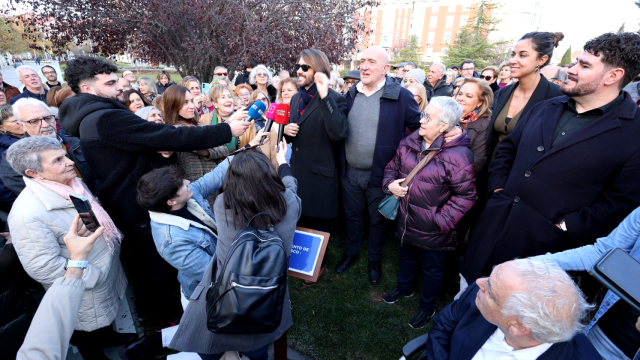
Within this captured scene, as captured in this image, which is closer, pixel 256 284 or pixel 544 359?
pixel 544 359

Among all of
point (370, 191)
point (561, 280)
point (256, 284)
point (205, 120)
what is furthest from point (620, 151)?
point (205, 120)

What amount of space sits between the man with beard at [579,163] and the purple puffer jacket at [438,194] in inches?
12.5

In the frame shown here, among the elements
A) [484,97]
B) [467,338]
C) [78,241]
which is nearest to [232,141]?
[78,241]

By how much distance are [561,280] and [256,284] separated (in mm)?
1312

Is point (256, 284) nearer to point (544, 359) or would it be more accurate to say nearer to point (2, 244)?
point (544, 359)

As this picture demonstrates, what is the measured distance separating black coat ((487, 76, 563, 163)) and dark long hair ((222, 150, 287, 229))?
93.0 inches

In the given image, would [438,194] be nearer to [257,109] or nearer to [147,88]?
[257,109]

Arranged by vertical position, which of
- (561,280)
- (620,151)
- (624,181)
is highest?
(620,151)

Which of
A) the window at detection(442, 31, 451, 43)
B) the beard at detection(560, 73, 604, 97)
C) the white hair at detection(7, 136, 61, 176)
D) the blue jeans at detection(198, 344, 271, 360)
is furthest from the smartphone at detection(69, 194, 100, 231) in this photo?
the window at detection(442, 31, 451, 43)

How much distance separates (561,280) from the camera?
1.24 metres

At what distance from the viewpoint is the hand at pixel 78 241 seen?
162 cm

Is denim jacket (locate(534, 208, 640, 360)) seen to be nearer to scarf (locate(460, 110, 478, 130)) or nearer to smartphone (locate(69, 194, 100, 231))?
scarf (locate(460, 110, 478, 130))

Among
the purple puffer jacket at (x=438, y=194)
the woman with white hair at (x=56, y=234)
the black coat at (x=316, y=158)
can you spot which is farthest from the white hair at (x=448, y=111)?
the woman with white hair at (x=56, y=234)

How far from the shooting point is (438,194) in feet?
8.43
